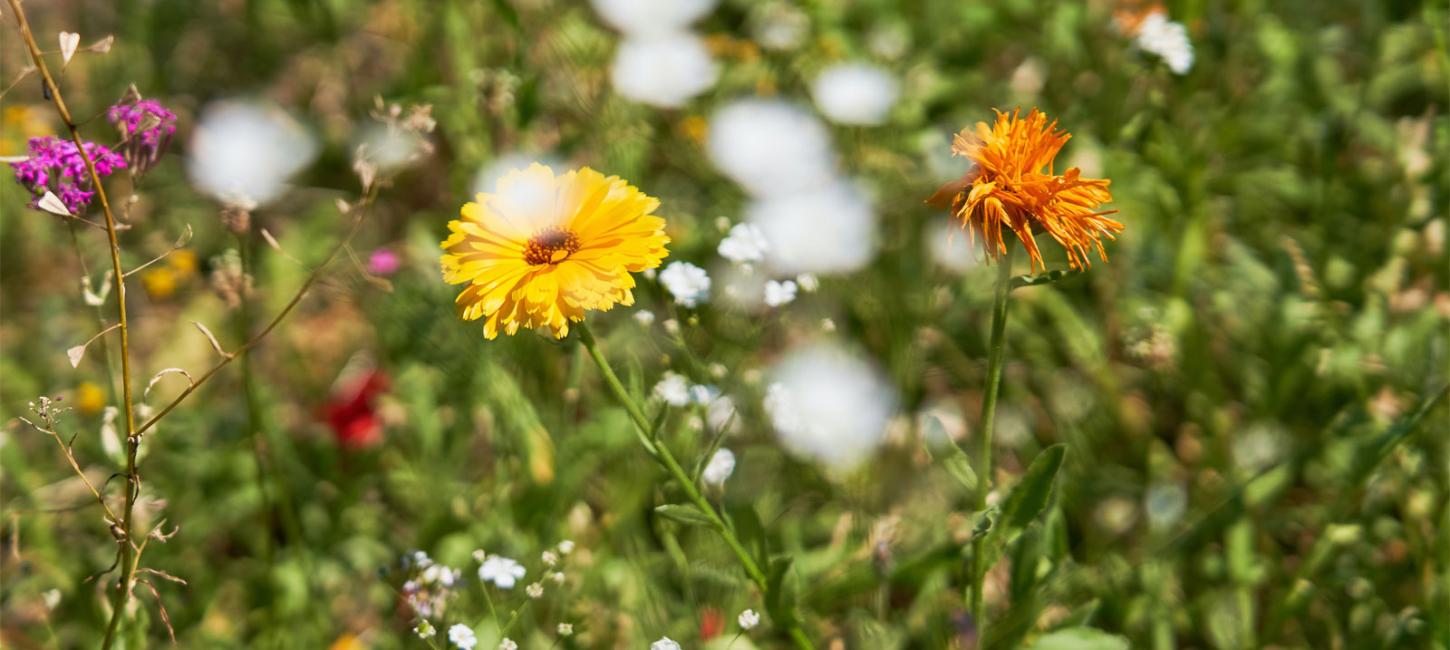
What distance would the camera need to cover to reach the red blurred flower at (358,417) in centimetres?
231

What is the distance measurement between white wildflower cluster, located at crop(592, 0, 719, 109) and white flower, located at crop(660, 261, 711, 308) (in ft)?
3.51

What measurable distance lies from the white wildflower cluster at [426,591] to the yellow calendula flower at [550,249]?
0.38m

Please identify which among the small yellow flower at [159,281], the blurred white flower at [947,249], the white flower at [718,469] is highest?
the blurred white flower at [947,249]

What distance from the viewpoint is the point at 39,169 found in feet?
4.42

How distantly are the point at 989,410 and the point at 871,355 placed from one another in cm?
95

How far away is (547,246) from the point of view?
1367mm

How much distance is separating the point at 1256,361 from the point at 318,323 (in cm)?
198

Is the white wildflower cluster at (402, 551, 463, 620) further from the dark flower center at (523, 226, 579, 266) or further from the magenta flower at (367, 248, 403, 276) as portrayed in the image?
the magenta flower at (367, 248, 403, 276)

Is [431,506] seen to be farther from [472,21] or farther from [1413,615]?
[1413,615]

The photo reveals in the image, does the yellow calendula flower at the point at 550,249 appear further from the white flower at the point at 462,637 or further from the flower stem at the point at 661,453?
the white flower at the point at 462,637

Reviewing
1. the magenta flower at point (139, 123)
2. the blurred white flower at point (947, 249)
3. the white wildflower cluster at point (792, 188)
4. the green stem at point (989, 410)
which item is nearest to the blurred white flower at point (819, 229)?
the white wildflower cluster at point (792, 188)

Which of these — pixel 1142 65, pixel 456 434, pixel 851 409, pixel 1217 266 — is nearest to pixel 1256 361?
pixel 1217 266

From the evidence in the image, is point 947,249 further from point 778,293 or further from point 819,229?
point 778,293

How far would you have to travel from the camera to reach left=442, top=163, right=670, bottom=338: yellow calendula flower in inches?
50.6
